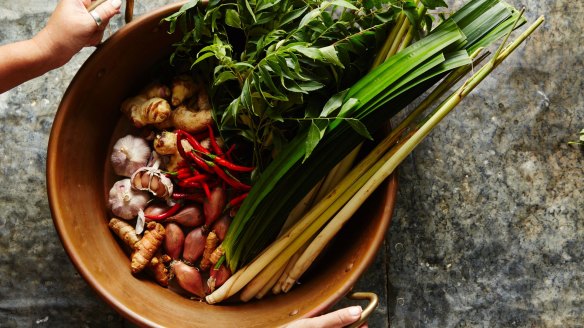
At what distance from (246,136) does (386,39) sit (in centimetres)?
41

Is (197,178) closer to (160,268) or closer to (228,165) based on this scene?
(228,165)

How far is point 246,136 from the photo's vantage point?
4.73 ft

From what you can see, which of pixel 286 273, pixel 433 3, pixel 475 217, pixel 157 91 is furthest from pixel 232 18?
pixel 475 217

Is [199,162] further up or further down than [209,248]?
further up

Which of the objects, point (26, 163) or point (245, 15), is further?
point (26, 163)

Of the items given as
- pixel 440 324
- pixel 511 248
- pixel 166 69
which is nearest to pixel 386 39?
pixel 166 69

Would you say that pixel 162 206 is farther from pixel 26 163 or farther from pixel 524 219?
pixel 524 219

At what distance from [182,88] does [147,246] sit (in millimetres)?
418

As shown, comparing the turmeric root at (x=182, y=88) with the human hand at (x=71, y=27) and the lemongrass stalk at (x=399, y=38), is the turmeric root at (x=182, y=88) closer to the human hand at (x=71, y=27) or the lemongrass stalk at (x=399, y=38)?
the human hand at (x=71, y=27)

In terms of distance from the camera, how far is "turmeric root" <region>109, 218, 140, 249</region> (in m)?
1.57

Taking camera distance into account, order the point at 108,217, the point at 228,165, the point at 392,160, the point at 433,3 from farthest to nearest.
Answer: the point at 108,217 → the point at 228,165 → the point at 392,160 → the point at 433,3

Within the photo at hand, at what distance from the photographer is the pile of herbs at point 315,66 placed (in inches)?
51.2

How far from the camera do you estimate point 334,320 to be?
132 cm

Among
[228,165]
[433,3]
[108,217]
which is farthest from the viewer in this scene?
[108,217]
